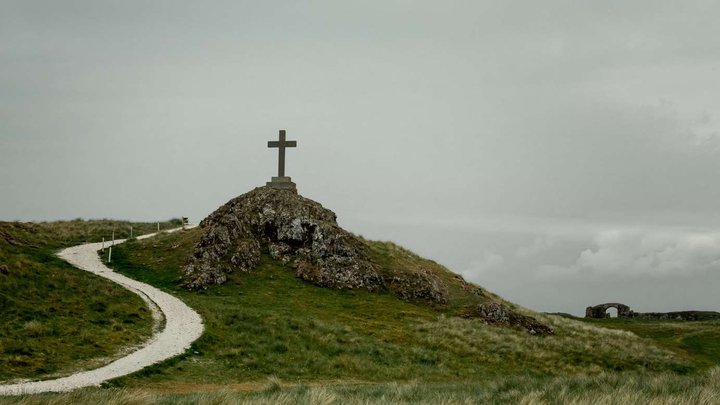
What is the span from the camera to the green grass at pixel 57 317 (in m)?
25.0

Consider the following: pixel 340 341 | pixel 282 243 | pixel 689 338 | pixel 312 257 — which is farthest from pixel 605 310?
pixel 340 341

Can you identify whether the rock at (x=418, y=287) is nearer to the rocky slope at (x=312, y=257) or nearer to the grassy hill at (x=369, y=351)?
the rocky slope at (x=312, y=257)

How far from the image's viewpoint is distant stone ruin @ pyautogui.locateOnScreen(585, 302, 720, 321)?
80.6 metres

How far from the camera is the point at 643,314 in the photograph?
85562 mm

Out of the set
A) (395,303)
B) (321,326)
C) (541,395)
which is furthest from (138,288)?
(541,395)

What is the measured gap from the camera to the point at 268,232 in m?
57.8

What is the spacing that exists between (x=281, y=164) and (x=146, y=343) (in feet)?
106

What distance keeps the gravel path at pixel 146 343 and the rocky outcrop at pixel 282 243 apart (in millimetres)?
5982

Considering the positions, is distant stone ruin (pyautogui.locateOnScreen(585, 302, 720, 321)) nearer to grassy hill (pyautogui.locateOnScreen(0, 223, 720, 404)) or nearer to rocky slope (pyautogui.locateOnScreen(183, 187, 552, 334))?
grassy hill (pyautogui.locateOnScreen(0, 223, 720, 404))

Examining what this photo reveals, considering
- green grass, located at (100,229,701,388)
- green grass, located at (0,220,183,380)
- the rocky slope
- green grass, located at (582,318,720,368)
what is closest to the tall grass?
green grass, located at (100,229,701,388)

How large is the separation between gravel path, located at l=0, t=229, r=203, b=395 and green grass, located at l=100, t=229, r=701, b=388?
32.9 inches

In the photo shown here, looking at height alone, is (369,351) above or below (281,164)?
below

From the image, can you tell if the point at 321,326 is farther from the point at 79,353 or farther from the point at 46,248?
the point at 46,248

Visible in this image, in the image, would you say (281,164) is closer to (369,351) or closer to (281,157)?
(281,157)
